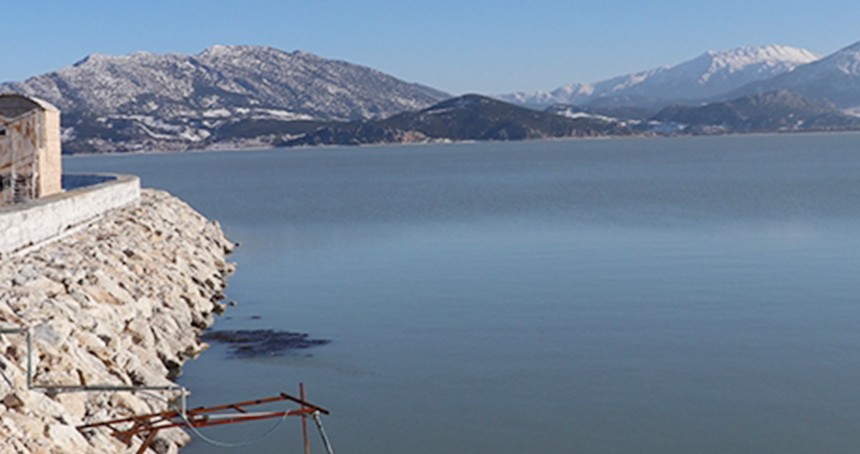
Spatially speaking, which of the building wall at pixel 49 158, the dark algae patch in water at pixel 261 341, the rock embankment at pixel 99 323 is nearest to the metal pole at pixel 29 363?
the rock embankment at pixel 99 323

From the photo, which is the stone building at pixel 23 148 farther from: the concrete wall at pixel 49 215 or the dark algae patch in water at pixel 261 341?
the dark algae patch in water at pixel 261 341

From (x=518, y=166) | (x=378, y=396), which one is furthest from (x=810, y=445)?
(x=518, y=166)

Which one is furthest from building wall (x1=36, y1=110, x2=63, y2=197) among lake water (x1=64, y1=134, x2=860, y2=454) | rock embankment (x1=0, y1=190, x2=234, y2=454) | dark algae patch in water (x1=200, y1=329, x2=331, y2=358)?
dark algae patch in water (x1=200, y1=329, x2=331, y2=358)

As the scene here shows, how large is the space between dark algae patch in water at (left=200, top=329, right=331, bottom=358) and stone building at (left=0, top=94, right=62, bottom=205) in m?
12.1

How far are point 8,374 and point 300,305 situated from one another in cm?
1417

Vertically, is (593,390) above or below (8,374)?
below

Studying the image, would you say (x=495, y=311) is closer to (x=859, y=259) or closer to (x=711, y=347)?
(x=711, y=347)

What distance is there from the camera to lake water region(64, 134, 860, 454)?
54.5 ft

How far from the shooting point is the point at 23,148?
33.2 meters

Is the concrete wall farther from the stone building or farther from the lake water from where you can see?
the lake water

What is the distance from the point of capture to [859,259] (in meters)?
32.2

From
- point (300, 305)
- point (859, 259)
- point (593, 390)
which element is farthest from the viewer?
point (859, 259)

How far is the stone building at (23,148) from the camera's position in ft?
107

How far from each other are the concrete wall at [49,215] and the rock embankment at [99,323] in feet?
1.09
